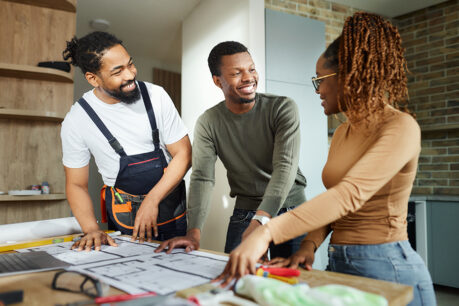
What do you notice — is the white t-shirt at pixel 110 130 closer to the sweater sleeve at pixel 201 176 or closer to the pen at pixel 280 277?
the sweater sleeve at pixel 201 176

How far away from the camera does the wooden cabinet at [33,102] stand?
107 inches

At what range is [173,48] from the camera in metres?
5.15

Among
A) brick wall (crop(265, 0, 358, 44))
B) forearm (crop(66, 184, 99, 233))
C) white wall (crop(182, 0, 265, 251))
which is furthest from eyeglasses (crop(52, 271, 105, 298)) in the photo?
Result: brick wall (crop(265, 0, 358, 44))

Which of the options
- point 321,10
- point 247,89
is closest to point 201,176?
point 247,89

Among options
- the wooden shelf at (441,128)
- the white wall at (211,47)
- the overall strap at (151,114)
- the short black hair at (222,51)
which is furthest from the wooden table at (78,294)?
the wooden shelf at (441,128)

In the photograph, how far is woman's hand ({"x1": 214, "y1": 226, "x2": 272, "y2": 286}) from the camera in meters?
0.78

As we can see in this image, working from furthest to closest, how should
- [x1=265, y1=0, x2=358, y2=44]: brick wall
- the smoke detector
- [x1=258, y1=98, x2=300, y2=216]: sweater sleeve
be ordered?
the smoke detector < [x1=265, y1=0, x2=358, y2=44]: brick wall < [x1=258, y1=98, x2=300, y2=216]: sweater sleeve

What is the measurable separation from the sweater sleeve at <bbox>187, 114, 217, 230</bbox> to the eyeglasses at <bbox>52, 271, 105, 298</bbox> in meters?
0.61

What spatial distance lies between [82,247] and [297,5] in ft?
9.48

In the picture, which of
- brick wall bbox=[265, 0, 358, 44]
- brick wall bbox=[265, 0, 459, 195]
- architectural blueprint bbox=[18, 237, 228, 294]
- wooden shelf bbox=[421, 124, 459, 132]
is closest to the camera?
architectural blueprint bbox=[18, 237, 228, 294]

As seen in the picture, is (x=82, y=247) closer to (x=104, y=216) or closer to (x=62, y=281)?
(x=62, y=281)

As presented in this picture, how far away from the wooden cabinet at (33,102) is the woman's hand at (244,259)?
89.1 inches

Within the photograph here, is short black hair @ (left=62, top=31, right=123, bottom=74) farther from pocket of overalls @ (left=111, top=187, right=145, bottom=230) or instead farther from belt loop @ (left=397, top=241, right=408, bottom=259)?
belt loop @ (left=397, top=241, right=408, bottom=259)

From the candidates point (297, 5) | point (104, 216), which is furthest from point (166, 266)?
point (297, 5)
